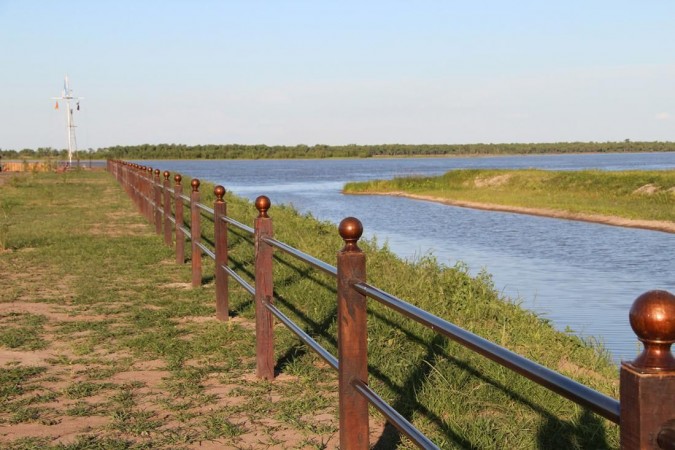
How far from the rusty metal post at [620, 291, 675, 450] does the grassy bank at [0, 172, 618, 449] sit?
312cm

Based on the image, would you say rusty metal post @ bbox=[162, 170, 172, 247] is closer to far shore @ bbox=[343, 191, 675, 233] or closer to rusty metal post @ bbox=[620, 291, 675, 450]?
rusty metal post @ bbox=[620, 291, 675, 450]

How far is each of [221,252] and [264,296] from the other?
86.9 inches

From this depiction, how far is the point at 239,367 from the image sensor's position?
6863 mm

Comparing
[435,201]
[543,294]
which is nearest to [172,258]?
[543,294]

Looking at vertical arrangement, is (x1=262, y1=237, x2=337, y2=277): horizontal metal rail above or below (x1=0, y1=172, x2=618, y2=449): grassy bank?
above

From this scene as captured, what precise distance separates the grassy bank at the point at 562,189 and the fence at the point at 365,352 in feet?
81.9

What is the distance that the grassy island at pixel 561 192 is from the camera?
3184 centimetres

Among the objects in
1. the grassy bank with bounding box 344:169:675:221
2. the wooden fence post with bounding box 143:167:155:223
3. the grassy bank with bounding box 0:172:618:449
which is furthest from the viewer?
the grassy bank with bounding box 344:169:675:221

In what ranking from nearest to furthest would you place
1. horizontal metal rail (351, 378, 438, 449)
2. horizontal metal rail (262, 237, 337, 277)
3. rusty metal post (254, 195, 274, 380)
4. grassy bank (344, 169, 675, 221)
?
horizontal metal rail (351, 378, 438, 449), horizontal metal rail (262, 237, 337, 277), rusty metal post (254, 195, 274, 380), grassy bank (344, 169, 675, 221)

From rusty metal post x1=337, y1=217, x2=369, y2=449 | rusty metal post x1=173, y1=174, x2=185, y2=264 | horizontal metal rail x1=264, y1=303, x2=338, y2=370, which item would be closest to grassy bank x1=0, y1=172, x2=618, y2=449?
rusty metal post x1=173, y1=174, x2=185, y2=264

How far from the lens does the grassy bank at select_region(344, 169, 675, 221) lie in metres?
34.1

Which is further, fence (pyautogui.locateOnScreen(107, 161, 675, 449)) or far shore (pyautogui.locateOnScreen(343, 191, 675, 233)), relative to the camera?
far shore (pyautogui.locateOnScreen(343, 191, 675, 233))

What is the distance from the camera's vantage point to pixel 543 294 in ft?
48.2

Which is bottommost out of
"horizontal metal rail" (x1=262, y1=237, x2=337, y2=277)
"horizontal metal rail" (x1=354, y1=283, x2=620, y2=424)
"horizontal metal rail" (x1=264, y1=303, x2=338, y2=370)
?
"horizontal metal rail" (x1=264, y1=303, x2=338, y2=370)
